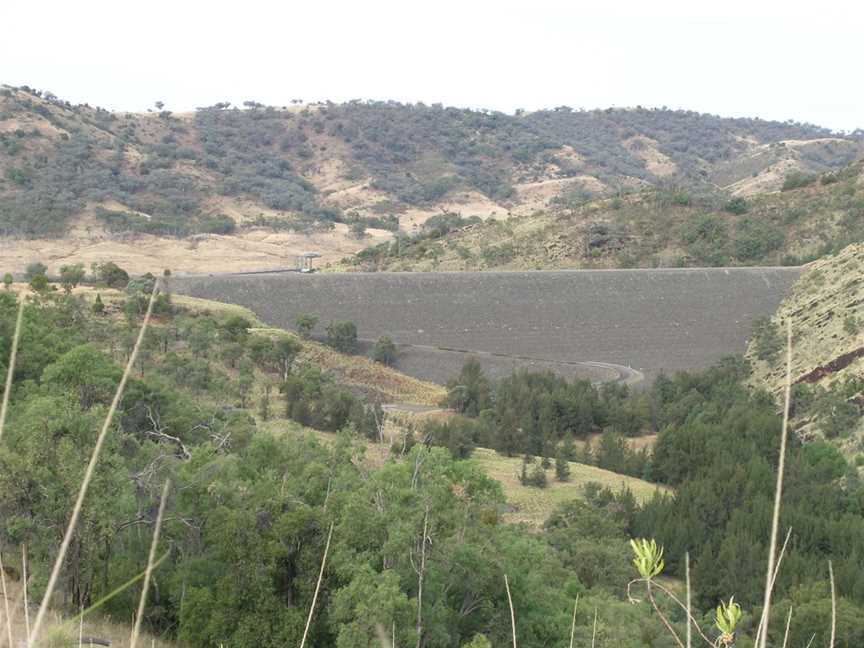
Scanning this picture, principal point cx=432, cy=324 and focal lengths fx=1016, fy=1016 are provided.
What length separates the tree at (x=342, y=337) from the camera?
2359cm

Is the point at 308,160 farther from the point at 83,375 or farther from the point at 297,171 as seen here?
the point at 83,375

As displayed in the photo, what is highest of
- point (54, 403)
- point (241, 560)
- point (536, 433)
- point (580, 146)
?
point (580, 146)

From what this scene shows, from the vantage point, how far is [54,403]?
321 inches

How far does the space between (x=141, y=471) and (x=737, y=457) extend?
30.7 ft

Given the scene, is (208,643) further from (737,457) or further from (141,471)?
(737,457)

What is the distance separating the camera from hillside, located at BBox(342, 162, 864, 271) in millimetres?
36250

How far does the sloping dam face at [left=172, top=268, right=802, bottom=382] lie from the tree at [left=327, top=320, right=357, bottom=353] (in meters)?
0.78

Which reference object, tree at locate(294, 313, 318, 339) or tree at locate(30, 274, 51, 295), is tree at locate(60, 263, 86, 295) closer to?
tree at locate(30, 274, 51, 295)

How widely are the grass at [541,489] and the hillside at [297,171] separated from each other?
27.3m

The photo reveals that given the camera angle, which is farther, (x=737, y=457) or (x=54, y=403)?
(x=737, y=457)

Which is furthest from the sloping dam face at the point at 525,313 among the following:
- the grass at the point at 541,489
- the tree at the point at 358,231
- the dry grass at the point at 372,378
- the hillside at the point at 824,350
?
the tree at the point at 358,231

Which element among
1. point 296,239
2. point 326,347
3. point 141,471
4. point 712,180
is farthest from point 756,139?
point 141,471

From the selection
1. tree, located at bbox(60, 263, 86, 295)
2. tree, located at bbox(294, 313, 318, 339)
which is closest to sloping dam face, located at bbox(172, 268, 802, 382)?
tree, located at bbox(294, 313, 318, 339)

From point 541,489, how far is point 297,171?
55986 millimetres
